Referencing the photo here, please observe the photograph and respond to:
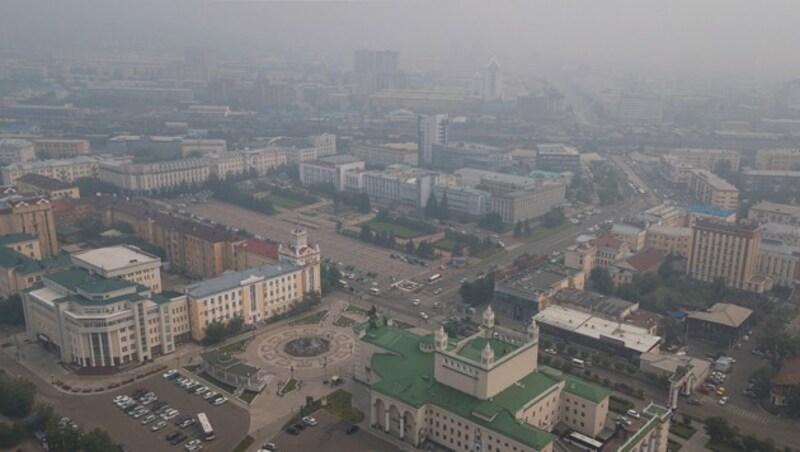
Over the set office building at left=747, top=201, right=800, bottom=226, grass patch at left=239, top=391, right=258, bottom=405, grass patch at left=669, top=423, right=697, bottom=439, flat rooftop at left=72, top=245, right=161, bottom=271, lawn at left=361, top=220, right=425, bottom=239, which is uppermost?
flat rooftop at left=72, top=245, right=161, bottom=271

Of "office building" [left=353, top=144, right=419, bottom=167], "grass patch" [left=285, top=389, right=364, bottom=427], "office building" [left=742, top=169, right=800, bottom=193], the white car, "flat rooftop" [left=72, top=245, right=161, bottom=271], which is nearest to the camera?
the white car

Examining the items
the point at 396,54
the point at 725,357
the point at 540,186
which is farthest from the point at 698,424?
the point at 396,54

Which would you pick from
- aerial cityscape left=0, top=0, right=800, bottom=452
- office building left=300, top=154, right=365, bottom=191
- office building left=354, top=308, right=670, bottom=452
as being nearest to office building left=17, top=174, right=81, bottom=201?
aerial cityscape left=0, top=0, right=800, bottom=452

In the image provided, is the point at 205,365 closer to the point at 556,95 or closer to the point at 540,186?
the point at 540,186

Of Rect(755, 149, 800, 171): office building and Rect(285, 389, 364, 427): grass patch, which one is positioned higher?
Rect(755, 149, 800, 171): office building

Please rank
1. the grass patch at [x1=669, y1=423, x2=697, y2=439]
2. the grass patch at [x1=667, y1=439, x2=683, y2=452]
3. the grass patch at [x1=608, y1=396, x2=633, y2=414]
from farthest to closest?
the grass patch at [x1=608, y1=396, x2=633, y2=414], the grass patch at [x1=669, y1=423, x2=697, y2=439], the grass patch at [x1=667, y1=439, x2=683, y2=452]

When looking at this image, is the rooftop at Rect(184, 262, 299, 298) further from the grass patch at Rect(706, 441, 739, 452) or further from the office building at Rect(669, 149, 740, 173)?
the office building at Rect(669, 149, 740, 173)

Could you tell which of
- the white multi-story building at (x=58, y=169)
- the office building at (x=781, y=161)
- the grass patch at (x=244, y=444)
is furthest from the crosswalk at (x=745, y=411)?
the white multi-story building at (x=58, y=169)

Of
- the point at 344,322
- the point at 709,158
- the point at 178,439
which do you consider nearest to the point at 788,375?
the point at 344,322
